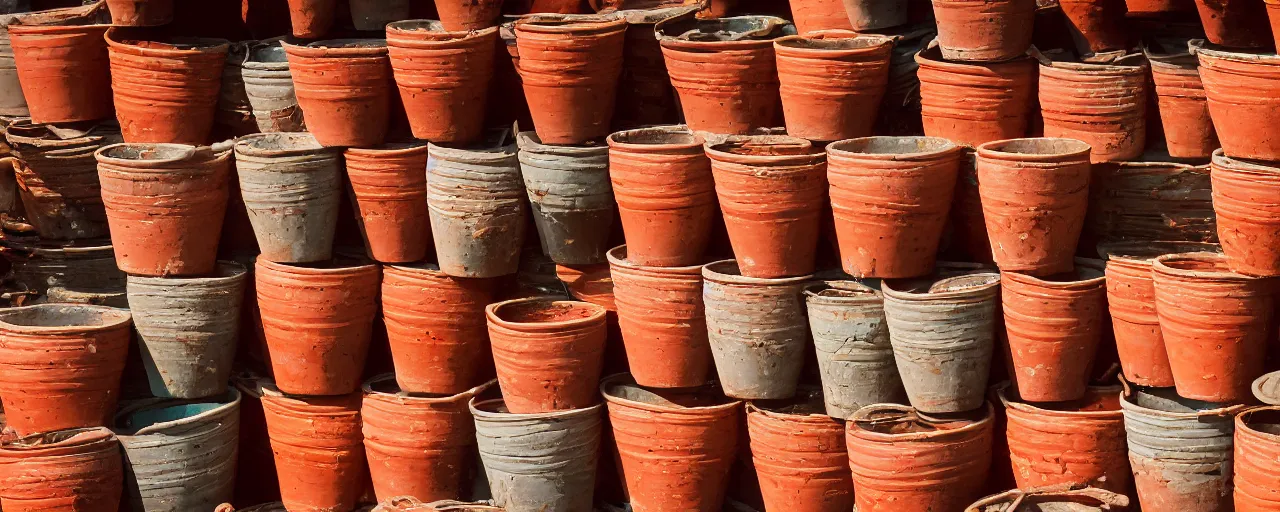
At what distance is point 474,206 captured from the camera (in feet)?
17.1

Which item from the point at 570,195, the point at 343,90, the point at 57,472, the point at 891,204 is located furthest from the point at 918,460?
the point at 57,472

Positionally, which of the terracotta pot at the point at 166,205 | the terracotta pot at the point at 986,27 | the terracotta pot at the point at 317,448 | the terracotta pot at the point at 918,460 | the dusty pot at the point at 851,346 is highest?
the terracotta pot at the point at 986,27

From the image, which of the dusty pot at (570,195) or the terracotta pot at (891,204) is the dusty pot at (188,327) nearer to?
the dusty pot at (570,195)

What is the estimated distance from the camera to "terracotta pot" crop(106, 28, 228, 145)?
553cm

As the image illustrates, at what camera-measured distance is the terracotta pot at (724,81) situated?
16.2 feet

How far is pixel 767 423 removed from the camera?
4.98 m

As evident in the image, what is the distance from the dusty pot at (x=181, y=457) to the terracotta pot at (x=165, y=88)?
87 cm

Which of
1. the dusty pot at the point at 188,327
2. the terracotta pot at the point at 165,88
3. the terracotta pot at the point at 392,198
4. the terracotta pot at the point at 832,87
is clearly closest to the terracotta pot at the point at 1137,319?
the terracotta pot at the point at 832,87

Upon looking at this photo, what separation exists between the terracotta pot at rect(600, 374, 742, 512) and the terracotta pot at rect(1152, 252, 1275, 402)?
50.9 inches

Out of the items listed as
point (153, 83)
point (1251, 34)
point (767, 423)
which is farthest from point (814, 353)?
point (153, 83)

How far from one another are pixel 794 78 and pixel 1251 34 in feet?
3.97

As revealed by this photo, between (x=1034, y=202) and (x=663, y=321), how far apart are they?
1.14 meters

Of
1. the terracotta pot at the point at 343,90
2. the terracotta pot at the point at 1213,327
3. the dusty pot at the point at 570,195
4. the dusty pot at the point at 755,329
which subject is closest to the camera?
the terracotta pot at the point at 1213,327

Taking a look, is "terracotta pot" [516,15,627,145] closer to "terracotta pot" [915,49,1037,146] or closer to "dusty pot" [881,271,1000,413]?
"terracotta pot" [915,49,1037,146]
